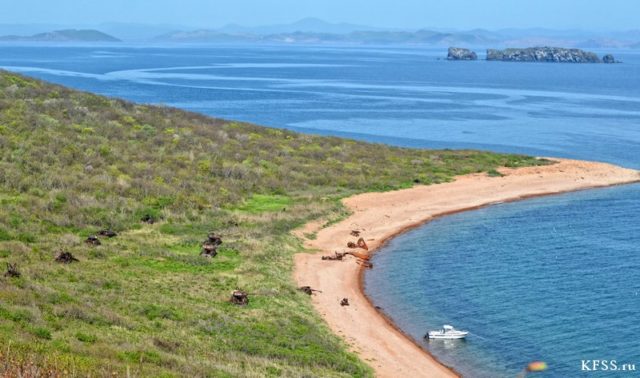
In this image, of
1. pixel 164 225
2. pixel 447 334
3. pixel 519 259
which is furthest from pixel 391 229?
pixel 447 334

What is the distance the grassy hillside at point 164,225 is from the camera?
23.0 meters

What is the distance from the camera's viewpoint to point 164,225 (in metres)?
41.8

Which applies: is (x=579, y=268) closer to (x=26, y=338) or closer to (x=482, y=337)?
(x=482, y=337)

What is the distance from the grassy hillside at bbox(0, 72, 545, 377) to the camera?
2295cm

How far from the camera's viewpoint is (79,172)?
48062mm


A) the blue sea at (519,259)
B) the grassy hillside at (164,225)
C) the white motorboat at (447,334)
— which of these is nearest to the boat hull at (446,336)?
the white motorboat at (447,334)

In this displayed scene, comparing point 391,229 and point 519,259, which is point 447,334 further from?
point 391,229

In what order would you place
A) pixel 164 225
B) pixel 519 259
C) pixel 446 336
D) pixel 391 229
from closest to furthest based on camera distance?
pixel 446 336, pixel 164 225, pixel 519 259, pixel 391 229

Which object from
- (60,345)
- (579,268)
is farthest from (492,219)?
(60,345)

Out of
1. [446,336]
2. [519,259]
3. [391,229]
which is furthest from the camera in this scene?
[391,229]

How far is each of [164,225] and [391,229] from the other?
1440 centimetres

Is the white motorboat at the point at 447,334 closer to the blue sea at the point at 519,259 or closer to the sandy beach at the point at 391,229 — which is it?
the blue sea at the point at 519,259

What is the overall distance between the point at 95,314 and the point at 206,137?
4316 centimetres

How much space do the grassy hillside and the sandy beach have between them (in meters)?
1.29
